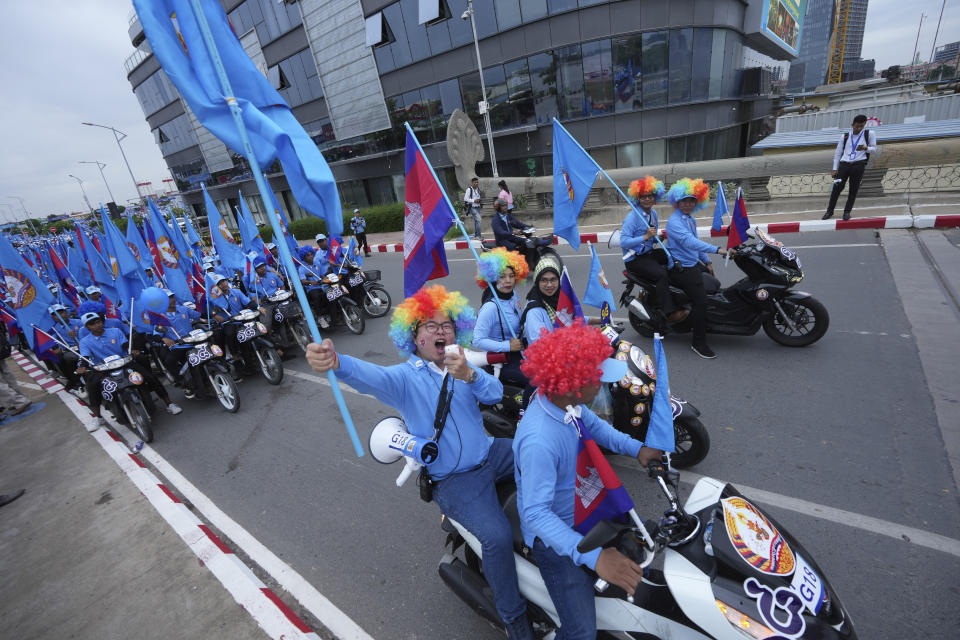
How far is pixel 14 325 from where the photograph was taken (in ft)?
30.1

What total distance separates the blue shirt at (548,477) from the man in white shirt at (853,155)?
9.64m

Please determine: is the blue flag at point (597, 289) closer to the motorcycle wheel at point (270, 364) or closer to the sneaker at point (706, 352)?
the sneaker at point (706, 352)

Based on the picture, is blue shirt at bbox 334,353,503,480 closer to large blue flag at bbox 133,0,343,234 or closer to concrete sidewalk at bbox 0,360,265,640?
large blue flag at bbox 133,0,343,234

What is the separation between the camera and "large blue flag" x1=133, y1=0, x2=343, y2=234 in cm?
223

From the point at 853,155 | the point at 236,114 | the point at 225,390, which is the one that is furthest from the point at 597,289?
the point at 853,155

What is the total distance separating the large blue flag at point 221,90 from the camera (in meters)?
2.23

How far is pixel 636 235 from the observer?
5215 mm

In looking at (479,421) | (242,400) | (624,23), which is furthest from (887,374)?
(624,23)

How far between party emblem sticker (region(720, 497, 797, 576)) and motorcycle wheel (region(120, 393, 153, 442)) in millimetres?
6419

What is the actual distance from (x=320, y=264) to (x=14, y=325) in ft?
23.1

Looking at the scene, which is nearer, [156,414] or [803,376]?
[803,376]

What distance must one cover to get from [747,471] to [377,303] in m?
6.97

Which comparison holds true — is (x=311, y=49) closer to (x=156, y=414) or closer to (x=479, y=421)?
(x=156, y=414)

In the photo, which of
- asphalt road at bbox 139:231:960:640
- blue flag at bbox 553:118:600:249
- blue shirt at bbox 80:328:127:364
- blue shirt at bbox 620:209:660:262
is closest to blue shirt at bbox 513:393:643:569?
asphalt road at bbox 139:231:960:640
